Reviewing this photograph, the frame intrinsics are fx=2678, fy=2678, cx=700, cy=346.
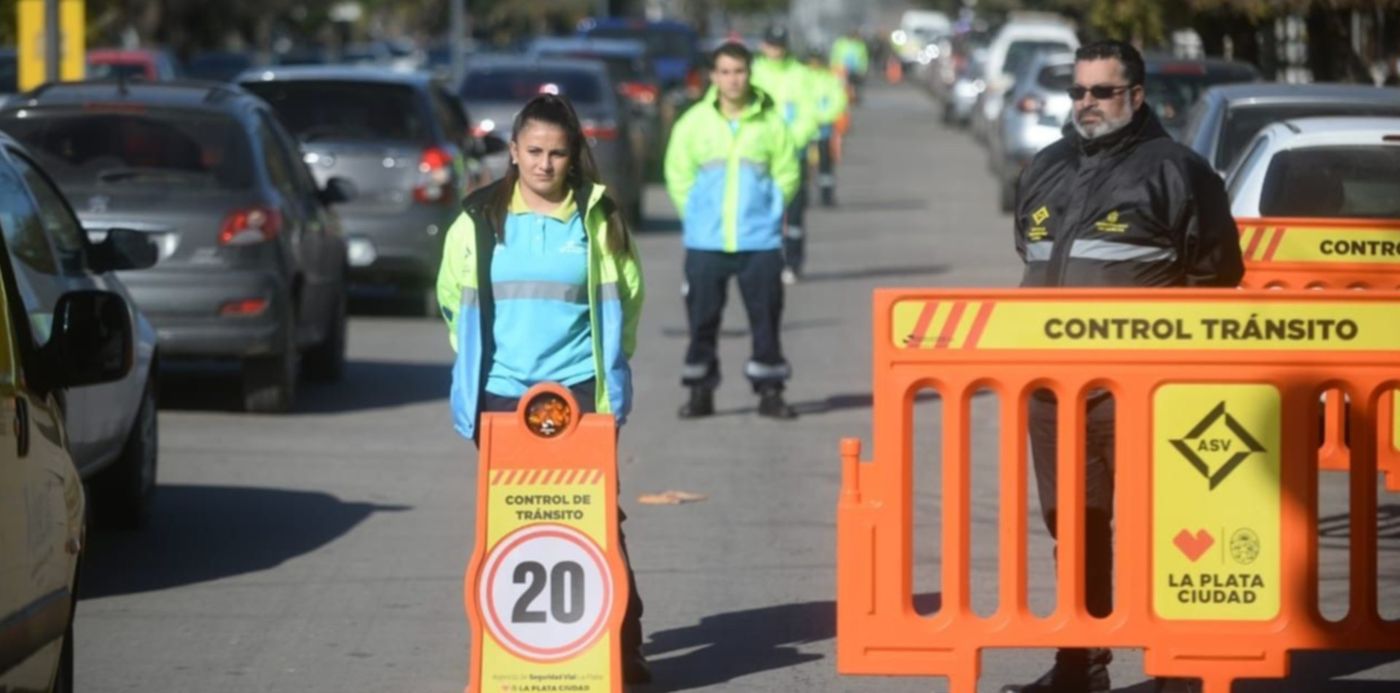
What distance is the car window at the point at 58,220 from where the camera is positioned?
9.95 m

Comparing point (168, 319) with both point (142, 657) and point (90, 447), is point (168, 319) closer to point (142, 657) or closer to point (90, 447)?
point (90, 447)

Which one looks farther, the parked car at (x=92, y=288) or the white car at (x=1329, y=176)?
the white car at (x=1329, y=176)

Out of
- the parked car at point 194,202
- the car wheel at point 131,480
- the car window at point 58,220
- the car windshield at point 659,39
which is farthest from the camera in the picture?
the car windshield at point 659,39

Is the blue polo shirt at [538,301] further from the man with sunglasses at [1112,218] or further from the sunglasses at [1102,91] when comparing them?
the sunglasses at [1102,91]

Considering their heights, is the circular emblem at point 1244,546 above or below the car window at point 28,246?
below

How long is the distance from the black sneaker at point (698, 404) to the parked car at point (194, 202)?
6.69 feet

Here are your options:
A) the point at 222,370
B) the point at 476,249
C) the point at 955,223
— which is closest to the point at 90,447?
the point at 476,249

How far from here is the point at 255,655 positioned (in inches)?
317

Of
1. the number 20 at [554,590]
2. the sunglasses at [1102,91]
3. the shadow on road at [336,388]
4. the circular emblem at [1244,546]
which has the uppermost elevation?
the sunglasses at [1102,91]

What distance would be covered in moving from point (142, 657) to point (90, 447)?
5.08 ft

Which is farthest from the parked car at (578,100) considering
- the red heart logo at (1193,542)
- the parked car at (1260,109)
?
the red heart logo at (1193,542)

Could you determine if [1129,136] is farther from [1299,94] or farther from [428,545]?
[1299,94]

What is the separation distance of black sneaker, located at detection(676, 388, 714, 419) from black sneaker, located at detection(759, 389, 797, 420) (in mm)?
280

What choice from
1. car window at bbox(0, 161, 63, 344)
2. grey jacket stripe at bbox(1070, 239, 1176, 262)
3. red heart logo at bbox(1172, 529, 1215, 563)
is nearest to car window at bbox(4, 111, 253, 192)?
car window at bbox(0, 161, 63, 344)
